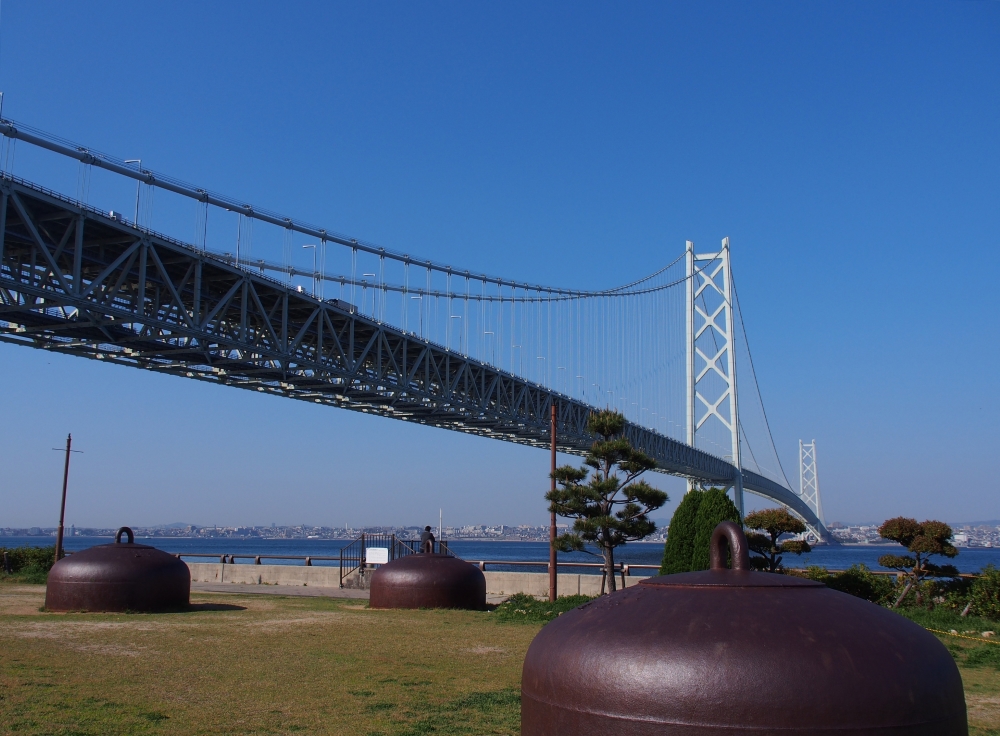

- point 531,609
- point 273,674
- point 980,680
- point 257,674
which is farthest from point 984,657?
point 257,674

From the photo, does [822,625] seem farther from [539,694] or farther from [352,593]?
[352,593]

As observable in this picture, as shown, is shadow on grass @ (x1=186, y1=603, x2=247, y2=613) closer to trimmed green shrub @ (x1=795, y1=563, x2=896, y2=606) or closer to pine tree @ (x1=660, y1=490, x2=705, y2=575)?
pine tree @ (x1=660, y1=490, x2=705, y2=575)

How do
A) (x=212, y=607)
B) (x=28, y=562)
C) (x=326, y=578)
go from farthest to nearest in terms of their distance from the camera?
(x=28, y=562) < (x=326, y=578) < (x=212, y=607)

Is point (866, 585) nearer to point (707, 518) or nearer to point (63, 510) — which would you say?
point (707, 518)

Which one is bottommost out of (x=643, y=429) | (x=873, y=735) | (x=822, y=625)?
(x=873, y=735)

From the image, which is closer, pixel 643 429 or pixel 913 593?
pixel 913 593

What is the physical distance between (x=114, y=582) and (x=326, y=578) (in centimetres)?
1319

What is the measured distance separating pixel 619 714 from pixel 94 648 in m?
10.8

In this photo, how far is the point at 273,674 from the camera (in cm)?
1120

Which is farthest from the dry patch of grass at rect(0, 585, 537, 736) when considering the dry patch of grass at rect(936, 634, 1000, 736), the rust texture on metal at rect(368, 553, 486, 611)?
the dry patch of grass at rect(936, 634, 1000, 736)

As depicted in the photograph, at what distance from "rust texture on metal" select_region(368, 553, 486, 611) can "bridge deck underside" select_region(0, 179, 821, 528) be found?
502 inches

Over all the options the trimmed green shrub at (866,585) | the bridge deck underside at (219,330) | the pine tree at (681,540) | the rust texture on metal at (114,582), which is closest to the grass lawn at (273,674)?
the rust texture on metal at (114,582)

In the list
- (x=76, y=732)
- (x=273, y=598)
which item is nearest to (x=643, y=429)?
(x=273, y=598)

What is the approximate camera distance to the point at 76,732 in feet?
26.0
